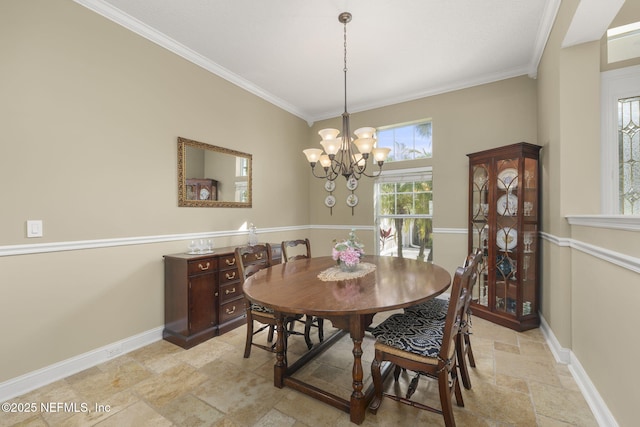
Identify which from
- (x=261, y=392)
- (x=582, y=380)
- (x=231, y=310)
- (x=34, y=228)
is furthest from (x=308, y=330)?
(x=34, y=228)

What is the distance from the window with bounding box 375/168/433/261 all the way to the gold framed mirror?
6.90 feet

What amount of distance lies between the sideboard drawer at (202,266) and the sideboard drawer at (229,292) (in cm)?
25

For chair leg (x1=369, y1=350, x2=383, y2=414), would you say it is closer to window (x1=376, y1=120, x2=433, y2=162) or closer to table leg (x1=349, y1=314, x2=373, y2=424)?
table leg (x1=349, y1=314, x2=373, y2=424)

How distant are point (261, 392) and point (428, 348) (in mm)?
1174

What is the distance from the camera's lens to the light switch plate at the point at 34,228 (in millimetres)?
1927

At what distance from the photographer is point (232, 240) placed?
346 cm

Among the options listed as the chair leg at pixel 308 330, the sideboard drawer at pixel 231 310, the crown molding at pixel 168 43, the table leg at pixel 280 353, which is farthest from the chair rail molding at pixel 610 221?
the crown molding at pixel 168 43

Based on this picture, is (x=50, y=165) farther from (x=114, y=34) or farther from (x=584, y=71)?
(x=584, y=71)

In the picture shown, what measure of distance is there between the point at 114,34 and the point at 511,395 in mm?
4175

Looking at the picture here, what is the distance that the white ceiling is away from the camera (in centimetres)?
231

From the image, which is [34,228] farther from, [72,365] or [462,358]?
[462,358]

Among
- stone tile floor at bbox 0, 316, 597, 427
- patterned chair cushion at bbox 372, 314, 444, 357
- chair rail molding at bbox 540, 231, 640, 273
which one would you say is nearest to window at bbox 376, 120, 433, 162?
chair rail molding at bbox 540, 231, 640, 273

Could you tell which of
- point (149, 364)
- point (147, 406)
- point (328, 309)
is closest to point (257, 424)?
point (147, 406)

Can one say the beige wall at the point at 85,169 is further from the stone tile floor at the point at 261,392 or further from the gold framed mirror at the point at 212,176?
the stone tile floor at the point at 261,392
